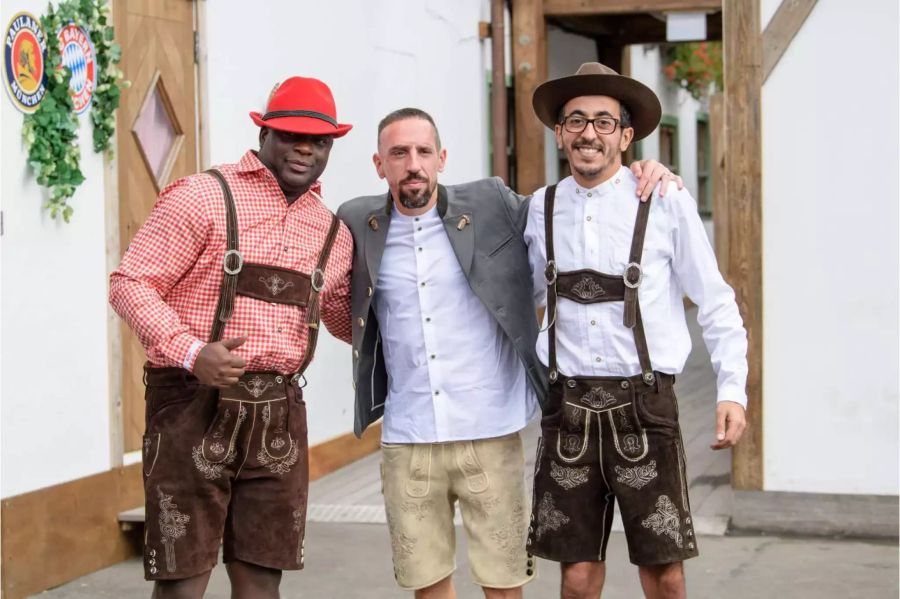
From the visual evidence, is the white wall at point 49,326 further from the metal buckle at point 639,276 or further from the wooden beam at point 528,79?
the wooden beam at point 528,79

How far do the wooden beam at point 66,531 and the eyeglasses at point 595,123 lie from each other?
112 inches

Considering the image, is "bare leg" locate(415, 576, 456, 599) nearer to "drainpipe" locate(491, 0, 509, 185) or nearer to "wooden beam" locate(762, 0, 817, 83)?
"wooden beam" locate(762, 0, 817, 83)

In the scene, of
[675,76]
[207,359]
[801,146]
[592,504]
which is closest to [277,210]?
[207,359]

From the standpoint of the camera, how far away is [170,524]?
427 cm

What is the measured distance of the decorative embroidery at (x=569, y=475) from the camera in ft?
14.5

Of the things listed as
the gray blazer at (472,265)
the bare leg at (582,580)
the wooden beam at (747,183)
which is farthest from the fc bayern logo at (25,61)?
the wooden beam at (747,183)

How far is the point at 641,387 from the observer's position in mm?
4363

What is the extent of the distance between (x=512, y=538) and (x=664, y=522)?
54 centimetres

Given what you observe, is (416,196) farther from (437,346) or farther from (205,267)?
(205,267)

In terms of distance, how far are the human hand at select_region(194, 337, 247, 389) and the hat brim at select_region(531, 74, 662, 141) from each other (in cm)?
117

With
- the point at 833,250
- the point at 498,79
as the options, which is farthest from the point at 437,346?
the point at 498,79

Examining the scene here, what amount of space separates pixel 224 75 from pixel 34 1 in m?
1.78

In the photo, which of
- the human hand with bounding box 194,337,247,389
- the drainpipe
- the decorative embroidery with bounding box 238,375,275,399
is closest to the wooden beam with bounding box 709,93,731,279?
the drainpipe

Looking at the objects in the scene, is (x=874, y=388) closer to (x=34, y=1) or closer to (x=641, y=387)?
(x=641, y=387)
